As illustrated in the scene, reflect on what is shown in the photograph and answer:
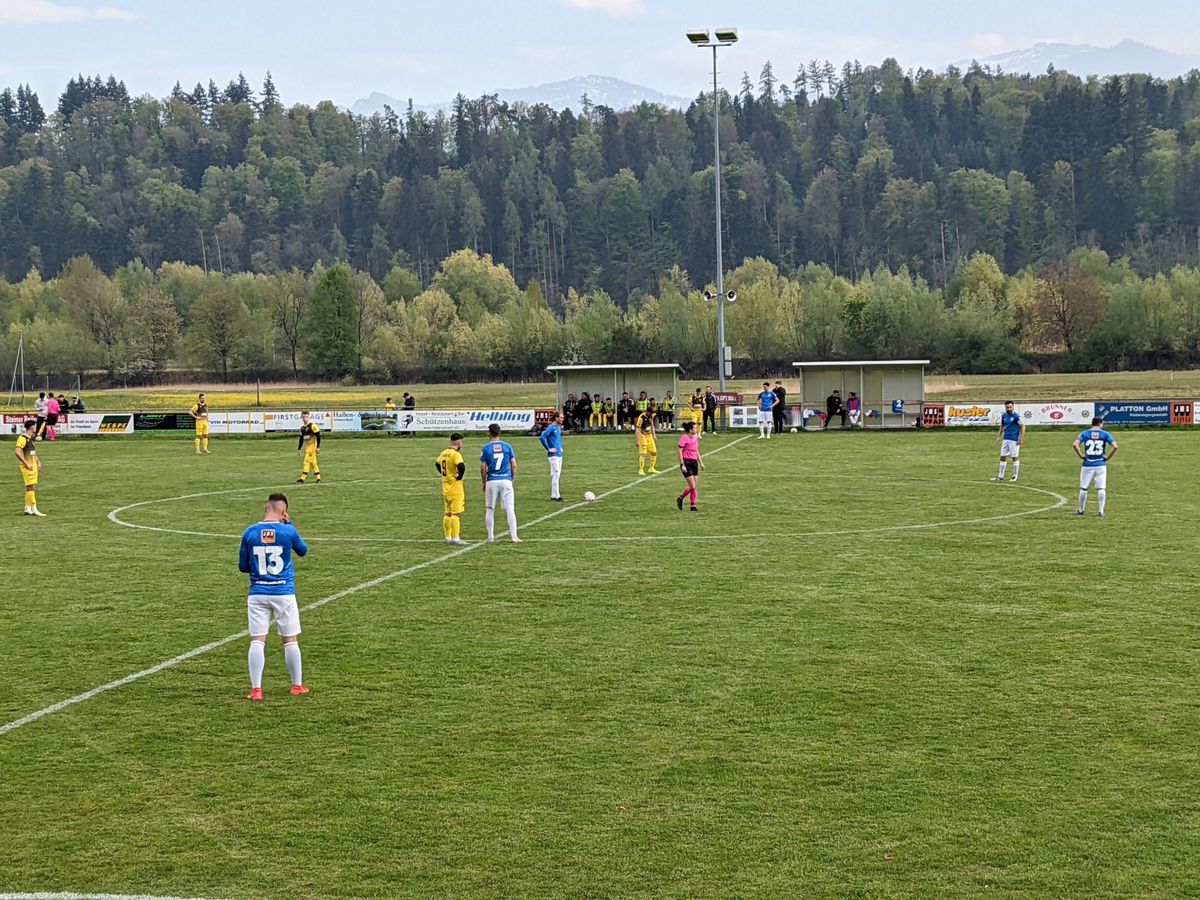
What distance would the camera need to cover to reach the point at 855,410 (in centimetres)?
5766

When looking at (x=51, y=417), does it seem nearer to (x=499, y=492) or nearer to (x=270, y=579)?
(x=499, y=492)

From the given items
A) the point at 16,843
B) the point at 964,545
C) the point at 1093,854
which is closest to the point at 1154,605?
the point at 964,545

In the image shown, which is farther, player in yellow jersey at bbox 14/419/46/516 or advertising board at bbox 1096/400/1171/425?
advertising board at bbox 1096/400/1171/425

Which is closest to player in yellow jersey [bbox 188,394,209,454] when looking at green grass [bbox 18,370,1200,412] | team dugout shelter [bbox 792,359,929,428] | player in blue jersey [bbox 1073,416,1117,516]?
team dugout shelter [bbox 792,359,929,428]

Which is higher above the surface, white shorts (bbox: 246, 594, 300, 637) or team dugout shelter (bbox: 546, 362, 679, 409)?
team dugout shelter (bbox: 546, 362, 679, 409)

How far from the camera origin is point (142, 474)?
131 ft

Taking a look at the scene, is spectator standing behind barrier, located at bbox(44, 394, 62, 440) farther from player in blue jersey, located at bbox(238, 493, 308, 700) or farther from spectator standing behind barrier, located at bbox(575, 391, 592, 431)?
player in blue jersey, located at bbox(238, 493, 308, 700)

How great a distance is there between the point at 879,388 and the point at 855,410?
189 centimetres

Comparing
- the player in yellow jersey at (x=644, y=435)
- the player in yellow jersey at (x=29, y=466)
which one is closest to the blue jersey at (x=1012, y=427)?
the player in yellow jersey at (x=644, y=435)

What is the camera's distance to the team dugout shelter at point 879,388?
58281 mm

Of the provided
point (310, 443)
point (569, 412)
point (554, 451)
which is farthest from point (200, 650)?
point (569, 412)

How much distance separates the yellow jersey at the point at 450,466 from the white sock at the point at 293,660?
9.20 metres

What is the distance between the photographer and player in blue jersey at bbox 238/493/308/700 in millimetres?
12562

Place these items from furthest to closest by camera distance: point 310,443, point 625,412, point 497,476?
point 625,412
point 310,443
point 497,476
